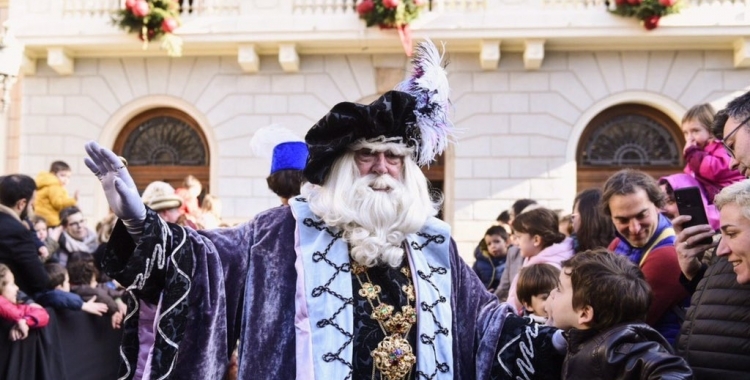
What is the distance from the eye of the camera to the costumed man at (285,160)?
4.32m

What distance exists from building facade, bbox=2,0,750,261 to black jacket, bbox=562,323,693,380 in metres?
8.92

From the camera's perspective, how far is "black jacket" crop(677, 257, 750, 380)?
275cm

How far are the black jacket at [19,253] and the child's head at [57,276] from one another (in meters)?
0.39

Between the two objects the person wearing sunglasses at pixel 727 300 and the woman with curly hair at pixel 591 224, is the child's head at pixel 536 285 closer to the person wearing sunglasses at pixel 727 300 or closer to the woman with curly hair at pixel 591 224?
the woman with curly hair at pixel 591 224

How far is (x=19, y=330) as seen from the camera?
5297 millimetres

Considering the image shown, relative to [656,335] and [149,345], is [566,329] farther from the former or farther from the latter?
[149,345]

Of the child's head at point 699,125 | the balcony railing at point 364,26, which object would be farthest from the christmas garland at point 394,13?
the child's head at point 699,125

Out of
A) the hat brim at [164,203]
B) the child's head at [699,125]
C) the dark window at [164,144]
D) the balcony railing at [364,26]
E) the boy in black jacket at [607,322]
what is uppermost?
the balcony railing at [364,26]

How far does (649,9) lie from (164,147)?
6997 millimetres

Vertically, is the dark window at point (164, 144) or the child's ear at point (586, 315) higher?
the dark window at point (164, 144)

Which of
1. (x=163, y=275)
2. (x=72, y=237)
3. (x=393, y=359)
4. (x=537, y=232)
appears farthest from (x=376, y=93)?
(x=163, y=275)

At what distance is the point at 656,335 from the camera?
2.91 meters

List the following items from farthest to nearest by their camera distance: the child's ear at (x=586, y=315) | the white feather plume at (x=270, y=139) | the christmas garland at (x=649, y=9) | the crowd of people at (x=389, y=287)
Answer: the christmas garland at (x=649, y=9) < the white feather plume at (x=270, y=139) < the child's ear at (x=586, y=315) < the crowd of people at (x=389, y=287)

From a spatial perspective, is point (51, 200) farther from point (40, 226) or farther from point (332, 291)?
point (332, 291)
